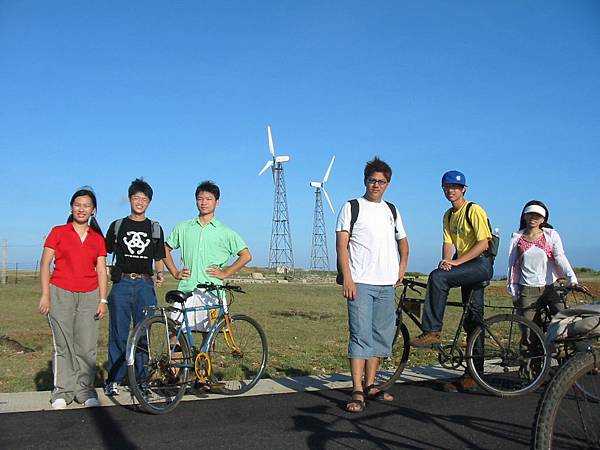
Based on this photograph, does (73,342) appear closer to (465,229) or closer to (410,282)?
(410,282)

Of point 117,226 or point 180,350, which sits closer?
point 180,350

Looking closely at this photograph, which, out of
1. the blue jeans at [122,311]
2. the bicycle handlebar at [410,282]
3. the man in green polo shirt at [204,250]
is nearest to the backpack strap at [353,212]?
the bicycle handlebar at [410,282]

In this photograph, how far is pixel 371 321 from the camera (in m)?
5.60

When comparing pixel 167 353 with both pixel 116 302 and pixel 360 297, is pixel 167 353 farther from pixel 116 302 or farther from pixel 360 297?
pixel 360 297

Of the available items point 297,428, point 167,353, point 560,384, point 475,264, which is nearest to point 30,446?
point 167,353

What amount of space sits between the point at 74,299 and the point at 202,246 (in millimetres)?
1241

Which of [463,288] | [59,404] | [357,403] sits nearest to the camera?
[59,404]

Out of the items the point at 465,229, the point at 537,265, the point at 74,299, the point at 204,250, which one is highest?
the point at 465,229

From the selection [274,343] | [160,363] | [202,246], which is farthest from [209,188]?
[274,343]

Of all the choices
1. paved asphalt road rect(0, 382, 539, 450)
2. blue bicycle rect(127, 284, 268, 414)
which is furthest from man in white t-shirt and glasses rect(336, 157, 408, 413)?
blue bicycle rect(127, 284, 268, 414)

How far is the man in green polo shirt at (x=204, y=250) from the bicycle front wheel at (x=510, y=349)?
240cm

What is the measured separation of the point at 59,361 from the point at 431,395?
11.2 feet

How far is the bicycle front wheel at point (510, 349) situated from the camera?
5867 millimetres

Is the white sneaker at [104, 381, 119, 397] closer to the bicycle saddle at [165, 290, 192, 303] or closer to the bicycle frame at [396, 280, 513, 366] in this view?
the bicycle saddle at [165, 290, 192, 303]
